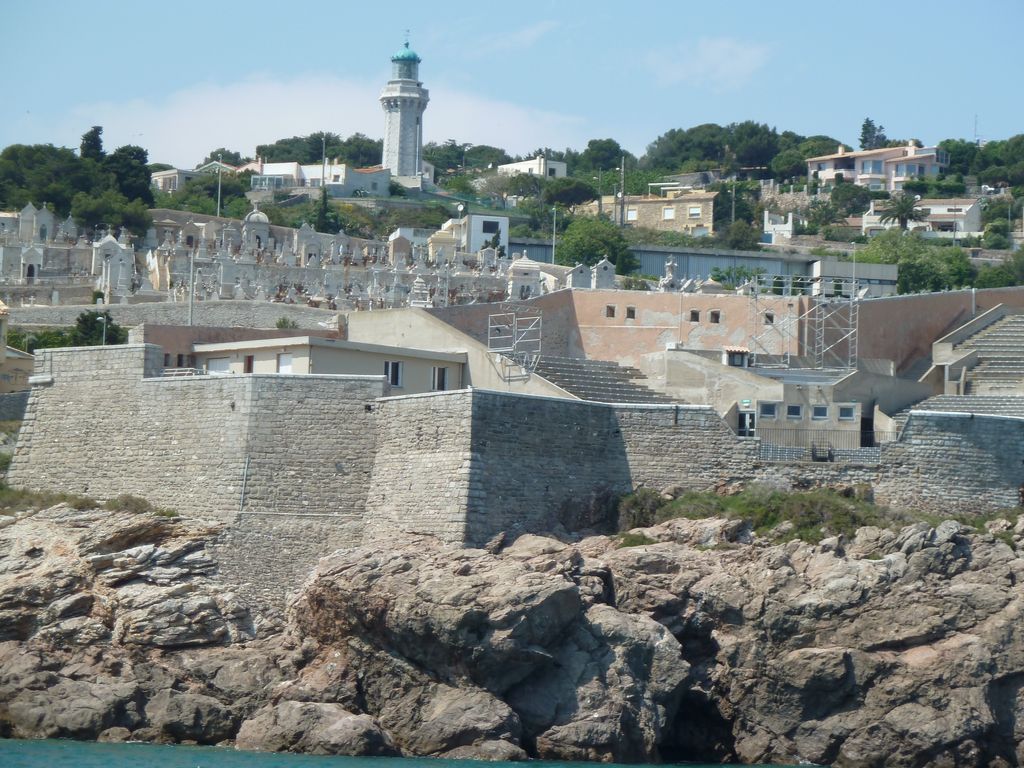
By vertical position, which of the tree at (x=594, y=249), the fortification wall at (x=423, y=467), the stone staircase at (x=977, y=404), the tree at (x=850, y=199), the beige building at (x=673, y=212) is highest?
the tree at (x=850, y=199)

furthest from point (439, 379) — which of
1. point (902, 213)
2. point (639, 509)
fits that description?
point (902, 213)

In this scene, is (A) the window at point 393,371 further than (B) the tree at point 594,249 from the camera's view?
No

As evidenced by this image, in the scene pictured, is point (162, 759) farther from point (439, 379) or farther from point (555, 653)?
point (439, 379)

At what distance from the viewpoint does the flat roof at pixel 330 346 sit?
3384 cm

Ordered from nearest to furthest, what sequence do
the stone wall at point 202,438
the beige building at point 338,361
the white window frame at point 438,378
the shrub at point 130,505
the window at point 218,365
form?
the stone wall at point 202,438
the shrub at point 130,505
the beige building at point 338,361
the white window frame at point 438,378
the window at point 218,365

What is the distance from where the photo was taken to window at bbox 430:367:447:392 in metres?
35.1

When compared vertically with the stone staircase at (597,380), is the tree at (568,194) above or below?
above

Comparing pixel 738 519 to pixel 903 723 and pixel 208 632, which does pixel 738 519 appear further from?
pixel 208 632

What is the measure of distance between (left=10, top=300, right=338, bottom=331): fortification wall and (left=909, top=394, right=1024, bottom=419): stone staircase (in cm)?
1424

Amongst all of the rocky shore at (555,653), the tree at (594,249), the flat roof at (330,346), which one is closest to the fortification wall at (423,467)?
the rocky shore at (555,653)

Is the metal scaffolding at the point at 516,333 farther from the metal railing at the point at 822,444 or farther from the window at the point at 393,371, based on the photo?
the metal railing at the point at 822,444

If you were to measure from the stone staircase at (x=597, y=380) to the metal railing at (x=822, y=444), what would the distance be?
8.96 feet

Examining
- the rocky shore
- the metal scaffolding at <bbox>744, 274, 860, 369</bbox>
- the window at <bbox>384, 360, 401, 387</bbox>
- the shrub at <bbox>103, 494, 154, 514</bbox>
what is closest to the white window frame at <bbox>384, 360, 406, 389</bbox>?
the window at <bbox>384, 360, 401, 387</bbox>

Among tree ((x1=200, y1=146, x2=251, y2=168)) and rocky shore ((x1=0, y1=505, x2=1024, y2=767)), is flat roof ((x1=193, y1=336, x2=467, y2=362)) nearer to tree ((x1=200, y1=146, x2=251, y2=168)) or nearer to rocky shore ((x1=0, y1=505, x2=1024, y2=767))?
rocky shore ((x1=0, y1=505, x2=1024, y2=767))
